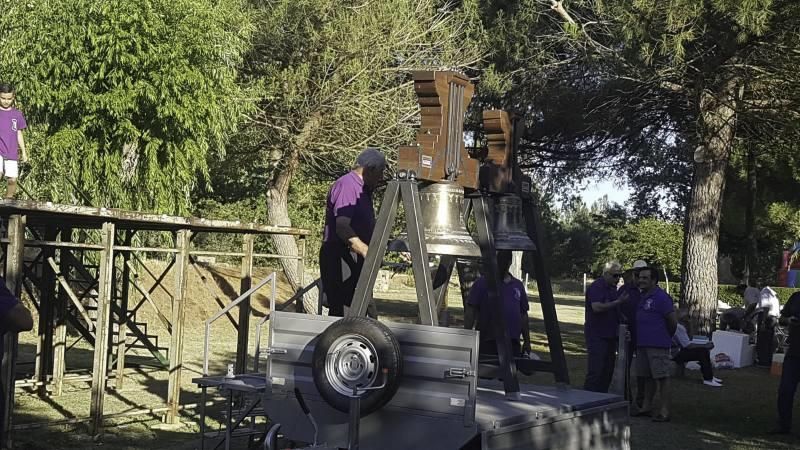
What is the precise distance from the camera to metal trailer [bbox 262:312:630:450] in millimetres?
5273

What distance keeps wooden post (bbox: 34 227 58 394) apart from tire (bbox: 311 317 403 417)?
354 inches

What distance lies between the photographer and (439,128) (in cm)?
636

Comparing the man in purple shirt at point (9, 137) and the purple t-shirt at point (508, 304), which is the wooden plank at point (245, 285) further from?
the purple t-shirt at point (508, 304)

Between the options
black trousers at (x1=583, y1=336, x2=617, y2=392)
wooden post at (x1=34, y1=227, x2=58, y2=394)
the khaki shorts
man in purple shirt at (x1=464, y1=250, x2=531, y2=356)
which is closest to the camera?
man in purple shirt at (x1=464, y1=250, x2=531, y2=356)

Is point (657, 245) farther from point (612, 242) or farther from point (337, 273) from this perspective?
point (337, 273)

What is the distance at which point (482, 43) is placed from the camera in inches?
918

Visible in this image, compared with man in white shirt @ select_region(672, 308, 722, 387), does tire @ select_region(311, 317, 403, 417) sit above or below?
above

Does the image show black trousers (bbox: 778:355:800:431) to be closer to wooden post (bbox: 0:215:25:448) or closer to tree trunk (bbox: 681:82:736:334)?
wooden post (bbox: 0:215:25:448)

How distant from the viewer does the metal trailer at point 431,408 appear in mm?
5273

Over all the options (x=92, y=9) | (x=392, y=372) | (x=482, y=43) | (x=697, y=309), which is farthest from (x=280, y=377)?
(x=482, y=43)

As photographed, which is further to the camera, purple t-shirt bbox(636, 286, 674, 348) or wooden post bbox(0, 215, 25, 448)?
purple t-shirt bbox(636, 286, 674, 348)

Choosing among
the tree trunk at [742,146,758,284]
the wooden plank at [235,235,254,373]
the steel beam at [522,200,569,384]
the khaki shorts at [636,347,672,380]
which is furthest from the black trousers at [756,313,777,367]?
the steel beam at [522,200,569,384]

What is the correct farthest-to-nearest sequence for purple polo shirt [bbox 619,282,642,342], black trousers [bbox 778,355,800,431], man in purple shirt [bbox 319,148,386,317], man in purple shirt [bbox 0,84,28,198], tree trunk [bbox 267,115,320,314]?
1. tree trunk [bbox 267,115,320,314]
2. purple polo shirt [bbox 619,282,642,342]
3. black trousers [bbox 778,355,800,431]
4. man in purple shirt [bbox 0,84,28,198]
5. man in purple shirt [bbox 319,148,386,317]

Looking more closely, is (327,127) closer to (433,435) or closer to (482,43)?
(482,43)
